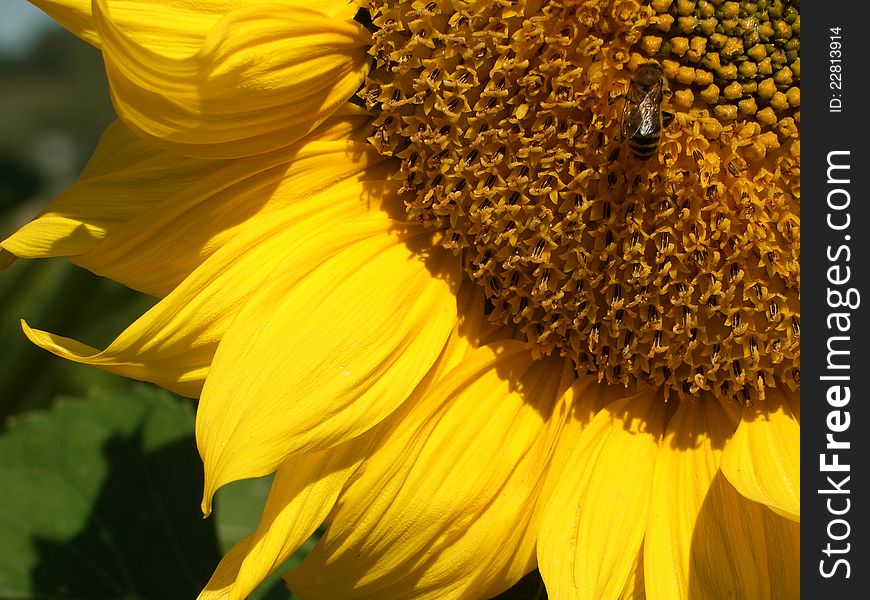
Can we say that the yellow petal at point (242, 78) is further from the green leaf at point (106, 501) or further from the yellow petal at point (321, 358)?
the green leaf at point (106, 501)


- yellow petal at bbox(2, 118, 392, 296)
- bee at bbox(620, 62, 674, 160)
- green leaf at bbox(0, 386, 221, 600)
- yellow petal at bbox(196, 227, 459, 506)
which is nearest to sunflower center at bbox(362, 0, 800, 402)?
bee at bbox(620, 62, 674, 160)

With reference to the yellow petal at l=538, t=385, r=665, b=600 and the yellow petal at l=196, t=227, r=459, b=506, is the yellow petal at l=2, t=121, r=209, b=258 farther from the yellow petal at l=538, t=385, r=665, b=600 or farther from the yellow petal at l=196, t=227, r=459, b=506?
the yellow petal at l=538, t=385, r=665, b=600

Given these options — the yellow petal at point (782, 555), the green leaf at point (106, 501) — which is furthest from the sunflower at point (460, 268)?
the green leaf at point (106, 501)

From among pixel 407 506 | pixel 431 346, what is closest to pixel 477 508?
pixel 407 506

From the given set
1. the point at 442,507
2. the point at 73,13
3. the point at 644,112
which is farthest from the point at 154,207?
the point at 644,112

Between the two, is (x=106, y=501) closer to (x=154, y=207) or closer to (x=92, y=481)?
(x=92, y=481)
